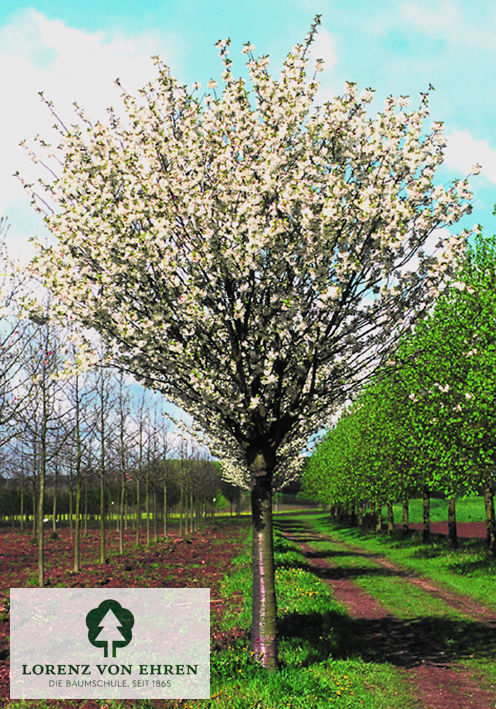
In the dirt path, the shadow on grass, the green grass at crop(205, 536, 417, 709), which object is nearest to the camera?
the green grass at crop(205, 536, 417, 709)

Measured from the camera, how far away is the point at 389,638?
1404cm

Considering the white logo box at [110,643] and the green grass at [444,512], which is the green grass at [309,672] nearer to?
the white logo box at [110,643]

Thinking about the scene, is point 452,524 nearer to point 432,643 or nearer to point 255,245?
point 432,643

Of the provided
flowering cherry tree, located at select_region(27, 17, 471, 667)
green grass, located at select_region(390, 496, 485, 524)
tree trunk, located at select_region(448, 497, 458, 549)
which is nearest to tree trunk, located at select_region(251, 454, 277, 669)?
flowering cherry tree, located at select_region(27, 17, 471, 667)

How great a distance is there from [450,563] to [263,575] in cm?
1753

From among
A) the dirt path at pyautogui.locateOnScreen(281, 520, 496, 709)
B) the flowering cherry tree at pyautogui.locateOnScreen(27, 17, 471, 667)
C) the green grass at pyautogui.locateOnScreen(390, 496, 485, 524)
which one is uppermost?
the flowering cherry tree at pyautogui.locateOnScreen(27, 17, 471, 667)

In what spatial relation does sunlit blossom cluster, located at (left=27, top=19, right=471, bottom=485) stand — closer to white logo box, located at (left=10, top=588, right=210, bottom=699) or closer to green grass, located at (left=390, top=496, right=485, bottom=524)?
white logo box, located at (left=10, top=588, right=210, bottom=699)

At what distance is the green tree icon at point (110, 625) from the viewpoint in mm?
13164

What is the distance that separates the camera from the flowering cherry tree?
934 centimetres

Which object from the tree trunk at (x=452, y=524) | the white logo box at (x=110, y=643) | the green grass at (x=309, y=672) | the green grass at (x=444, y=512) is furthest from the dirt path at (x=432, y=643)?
the green grass at (x=444, y=512)

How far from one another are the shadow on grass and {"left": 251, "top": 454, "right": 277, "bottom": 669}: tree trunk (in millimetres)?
1110

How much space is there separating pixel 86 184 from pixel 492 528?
2218 cm

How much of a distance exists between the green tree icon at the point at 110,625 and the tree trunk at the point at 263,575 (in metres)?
3.90

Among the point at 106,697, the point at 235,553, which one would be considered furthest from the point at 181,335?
the point at 235,553
